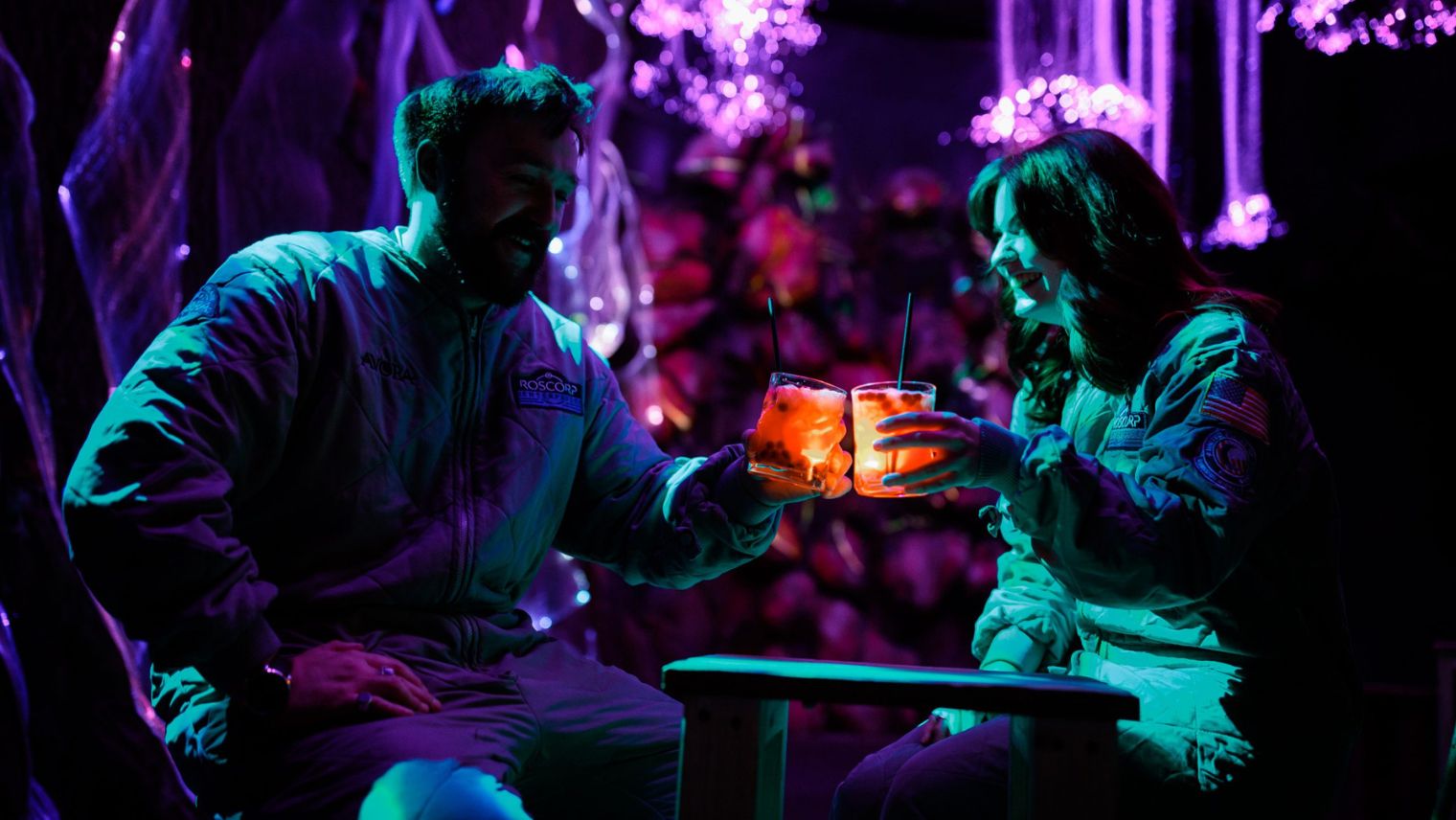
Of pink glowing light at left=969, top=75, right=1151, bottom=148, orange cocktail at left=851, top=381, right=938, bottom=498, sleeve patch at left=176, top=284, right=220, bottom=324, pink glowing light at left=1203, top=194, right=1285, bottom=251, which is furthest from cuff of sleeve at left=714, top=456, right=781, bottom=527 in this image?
pink glowing light at left=1203, top=194, right=1285, bottom=251

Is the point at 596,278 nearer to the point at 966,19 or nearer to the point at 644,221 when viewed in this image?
the point at 644,221

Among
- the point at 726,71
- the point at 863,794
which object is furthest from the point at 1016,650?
the point at 726,71

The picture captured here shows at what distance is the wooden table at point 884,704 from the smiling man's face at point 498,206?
885mm

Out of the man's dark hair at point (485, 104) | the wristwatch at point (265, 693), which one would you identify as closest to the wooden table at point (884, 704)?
the wristwatch at point (265, 693)

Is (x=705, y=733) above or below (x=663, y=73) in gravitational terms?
below

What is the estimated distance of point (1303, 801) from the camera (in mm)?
1564

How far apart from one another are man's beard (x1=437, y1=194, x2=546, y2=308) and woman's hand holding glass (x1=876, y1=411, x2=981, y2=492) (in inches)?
32.7

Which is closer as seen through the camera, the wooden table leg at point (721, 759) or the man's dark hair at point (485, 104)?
the wooden table leg at point (721, 759)

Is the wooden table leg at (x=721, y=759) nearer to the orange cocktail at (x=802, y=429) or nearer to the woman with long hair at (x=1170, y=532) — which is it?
the woman with long hair at (x=1170, y=532)

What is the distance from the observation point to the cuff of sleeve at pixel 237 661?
1.54m

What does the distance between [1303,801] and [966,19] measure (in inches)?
177

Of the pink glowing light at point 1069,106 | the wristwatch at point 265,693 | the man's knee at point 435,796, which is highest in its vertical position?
the pink glowing light at point 1069,106

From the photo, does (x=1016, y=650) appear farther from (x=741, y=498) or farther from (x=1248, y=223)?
(x=1248, y=223)

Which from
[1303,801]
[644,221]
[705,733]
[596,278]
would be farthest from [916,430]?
[644,221]
